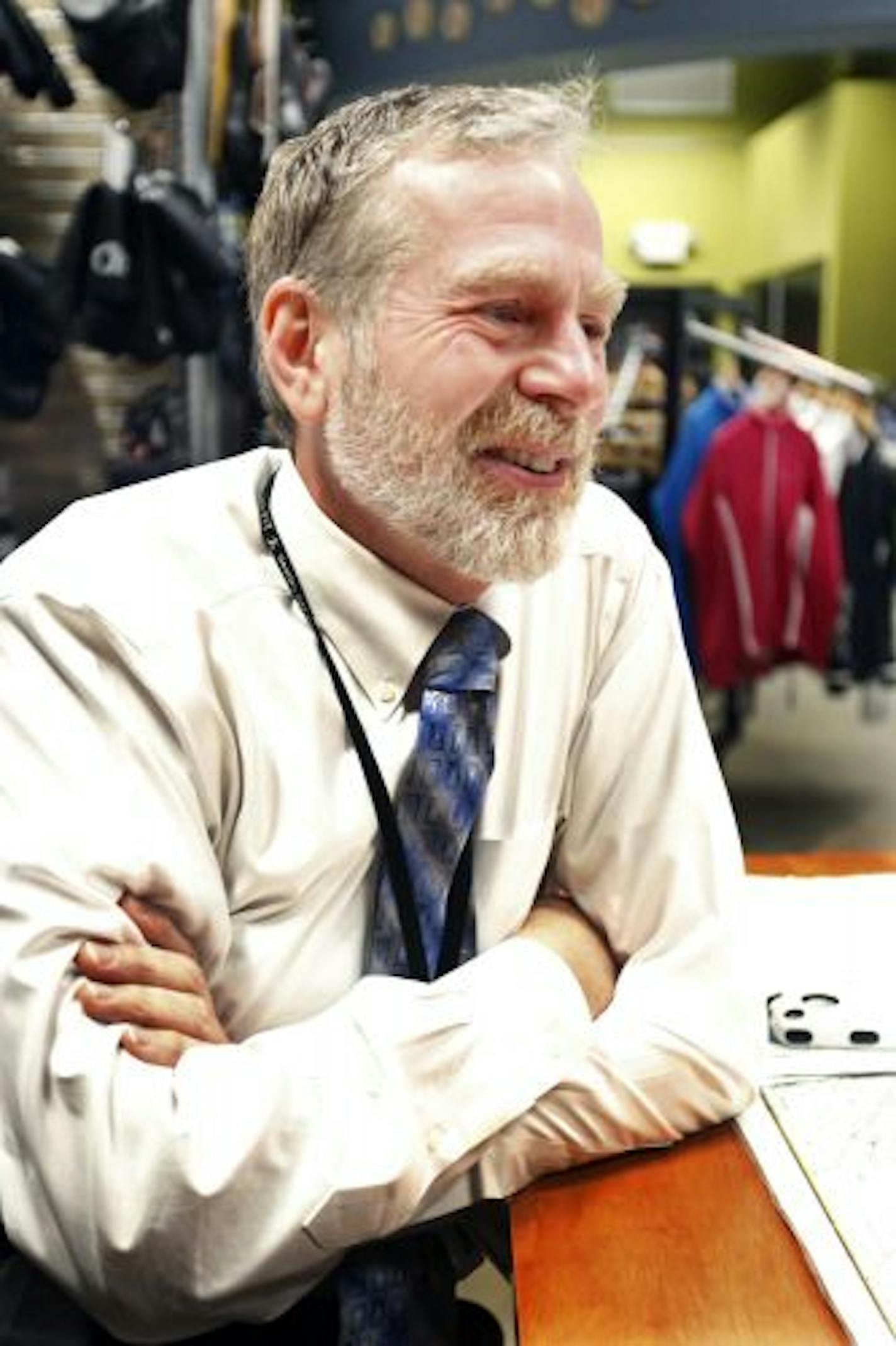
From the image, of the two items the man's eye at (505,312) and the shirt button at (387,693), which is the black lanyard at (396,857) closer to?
the shirt button at (387,693)

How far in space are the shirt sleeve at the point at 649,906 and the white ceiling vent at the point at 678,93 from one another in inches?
408

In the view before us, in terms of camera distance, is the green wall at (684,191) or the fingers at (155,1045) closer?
the fingers at (155,1045)

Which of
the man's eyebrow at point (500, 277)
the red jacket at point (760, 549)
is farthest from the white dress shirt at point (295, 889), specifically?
the red jacket at point (760, 549)

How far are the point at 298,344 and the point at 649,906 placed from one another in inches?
23.5

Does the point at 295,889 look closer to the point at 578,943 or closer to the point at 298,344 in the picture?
the point at 578,943

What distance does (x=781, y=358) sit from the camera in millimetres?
4598

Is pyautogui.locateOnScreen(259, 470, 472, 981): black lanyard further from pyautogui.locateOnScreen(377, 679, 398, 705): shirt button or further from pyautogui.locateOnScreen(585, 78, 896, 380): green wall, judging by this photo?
pyautogui.locateOnScreen(585, 78, 896, 380): green wall

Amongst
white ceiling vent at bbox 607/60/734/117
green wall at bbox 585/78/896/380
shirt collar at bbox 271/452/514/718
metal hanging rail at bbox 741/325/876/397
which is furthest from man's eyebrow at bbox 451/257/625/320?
white ceiling vent at bbox 607/60/734/117

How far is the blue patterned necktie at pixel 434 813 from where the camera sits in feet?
4.03

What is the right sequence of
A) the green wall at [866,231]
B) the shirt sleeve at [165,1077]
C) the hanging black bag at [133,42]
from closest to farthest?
the shirt sleeve at [165,1077], the hanging black bag at [133,42], the green wall at [866,231]

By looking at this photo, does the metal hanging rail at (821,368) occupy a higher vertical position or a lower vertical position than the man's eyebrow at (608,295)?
lower

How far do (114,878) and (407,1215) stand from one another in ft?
1.11

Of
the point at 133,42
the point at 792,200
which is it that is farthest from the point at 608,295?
the point at 792,200

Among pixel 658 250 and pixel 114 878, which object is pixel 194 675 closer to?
pixel 114 878
